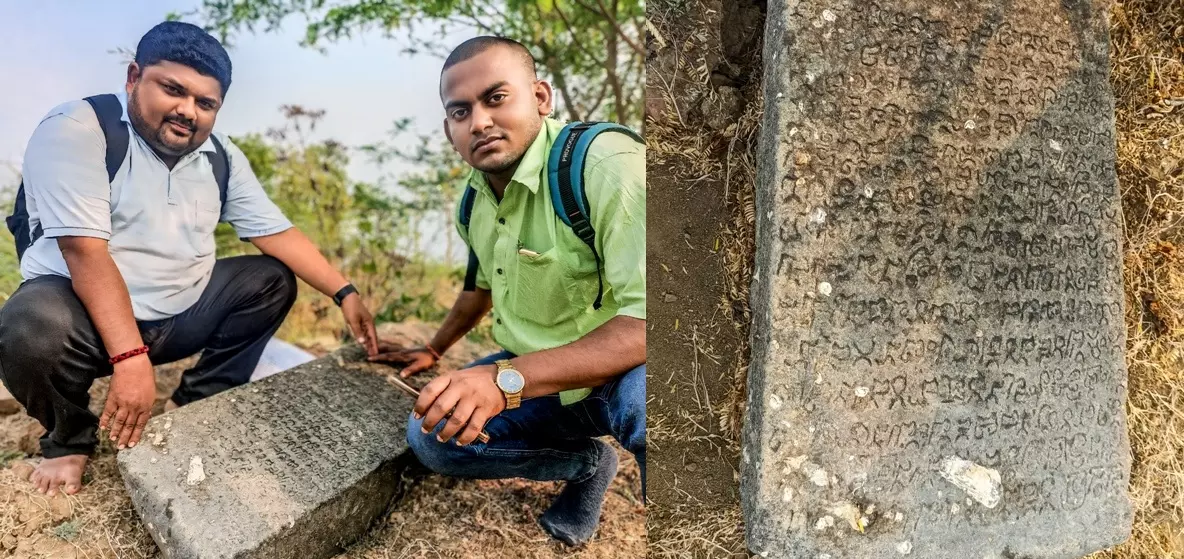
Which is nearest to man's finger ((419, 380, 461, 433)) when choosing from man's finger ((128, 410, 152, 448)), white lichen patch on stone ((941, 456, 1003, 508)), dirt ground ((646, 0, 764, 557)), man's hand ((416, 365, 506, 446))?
man's hand ((416, 365, 506, 446))

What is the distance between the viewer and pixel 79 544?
A: 75.5 inches

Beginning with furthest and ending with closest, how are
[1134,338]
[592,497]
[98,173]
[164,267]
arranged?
1. [1134,338]
2. [592,497]
3. [164,267]
4. [98,173]

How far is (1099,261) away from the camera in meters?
2.12

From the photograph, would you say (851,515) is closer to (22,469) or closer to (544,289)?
(544,289)

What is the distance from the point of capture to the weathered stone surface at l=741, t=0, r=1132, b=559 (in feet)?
6.21

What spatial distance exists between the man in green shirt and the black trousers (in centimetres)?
68

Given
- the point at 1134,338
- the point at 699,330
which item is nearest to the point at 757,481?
the point at 699,330

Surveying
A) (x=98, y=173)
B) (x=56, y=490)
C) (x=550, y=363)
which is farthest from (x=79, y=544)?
(x=550, y=363)

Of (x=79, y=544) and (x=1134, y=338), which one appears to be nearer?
(x=79, y=544)

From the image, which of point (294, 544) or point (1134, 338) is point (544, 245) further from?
point (1134, 338)

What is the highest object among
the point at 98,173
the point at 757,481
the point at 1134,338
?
the point at 98,173

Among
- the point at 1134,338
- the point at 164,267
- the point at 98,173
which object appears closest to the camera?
the point at 98,173

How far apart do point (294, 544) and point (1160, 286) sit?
8.57ft

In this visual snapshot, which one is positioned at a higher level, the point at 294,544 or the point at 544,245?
the point at 544,245
